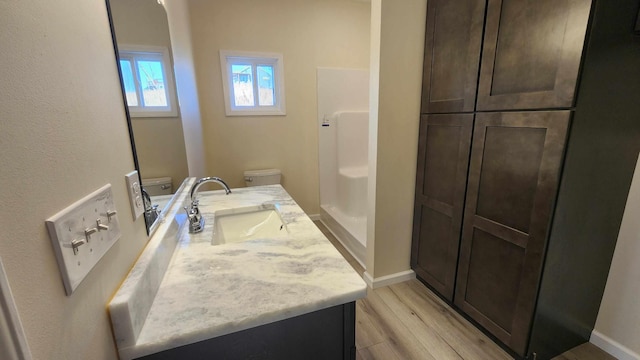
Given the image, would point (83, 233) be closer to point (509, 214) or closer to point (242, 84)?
point (509, 214)

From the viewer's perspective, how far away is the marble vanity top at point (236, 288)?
61 cm

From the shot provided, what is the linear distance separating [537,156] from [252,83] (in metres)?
2.71

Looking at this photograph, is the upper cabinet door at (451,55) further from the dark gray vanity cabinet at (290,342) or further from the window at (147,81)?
the window at (147,81)

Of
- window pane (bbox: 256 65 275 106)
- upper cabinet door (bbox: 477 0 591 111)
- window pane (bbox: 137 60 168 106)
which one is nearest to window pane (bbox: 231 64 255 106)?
window pane (bbox: 256 65 275 106)

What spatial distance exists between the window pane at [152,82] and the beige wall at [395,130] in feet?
4.12

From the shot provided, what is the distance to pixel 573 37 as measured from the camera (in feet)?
3.39

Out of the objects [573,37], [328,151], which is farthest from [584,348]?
[328,151]

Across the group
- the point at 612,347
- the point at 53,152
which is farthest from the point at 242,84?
the point at 612,347

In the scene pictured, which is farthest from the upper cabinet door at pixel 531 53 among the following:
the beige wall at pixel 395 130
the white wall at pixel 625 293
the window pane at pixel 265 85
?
the window pane at pixel 265 85

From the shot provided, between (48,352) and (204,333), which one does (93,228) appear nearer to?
(48,352)

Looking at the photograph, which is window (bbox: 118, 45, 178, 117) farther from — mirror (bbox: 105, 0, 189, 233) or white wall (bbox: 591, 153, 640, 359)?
white wall (bbox: 591, 153, 640, 359)

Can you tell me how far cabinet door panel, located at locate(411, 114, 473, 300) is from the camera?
5.23 feet

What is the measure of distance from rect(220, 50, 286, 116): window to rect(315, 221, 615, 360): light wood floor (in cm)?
225

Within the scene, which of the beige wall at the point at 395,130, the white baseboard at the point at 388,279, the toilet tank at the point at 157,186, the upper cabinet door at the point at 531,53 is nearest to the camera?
the toilet tank at the point at 157,186
